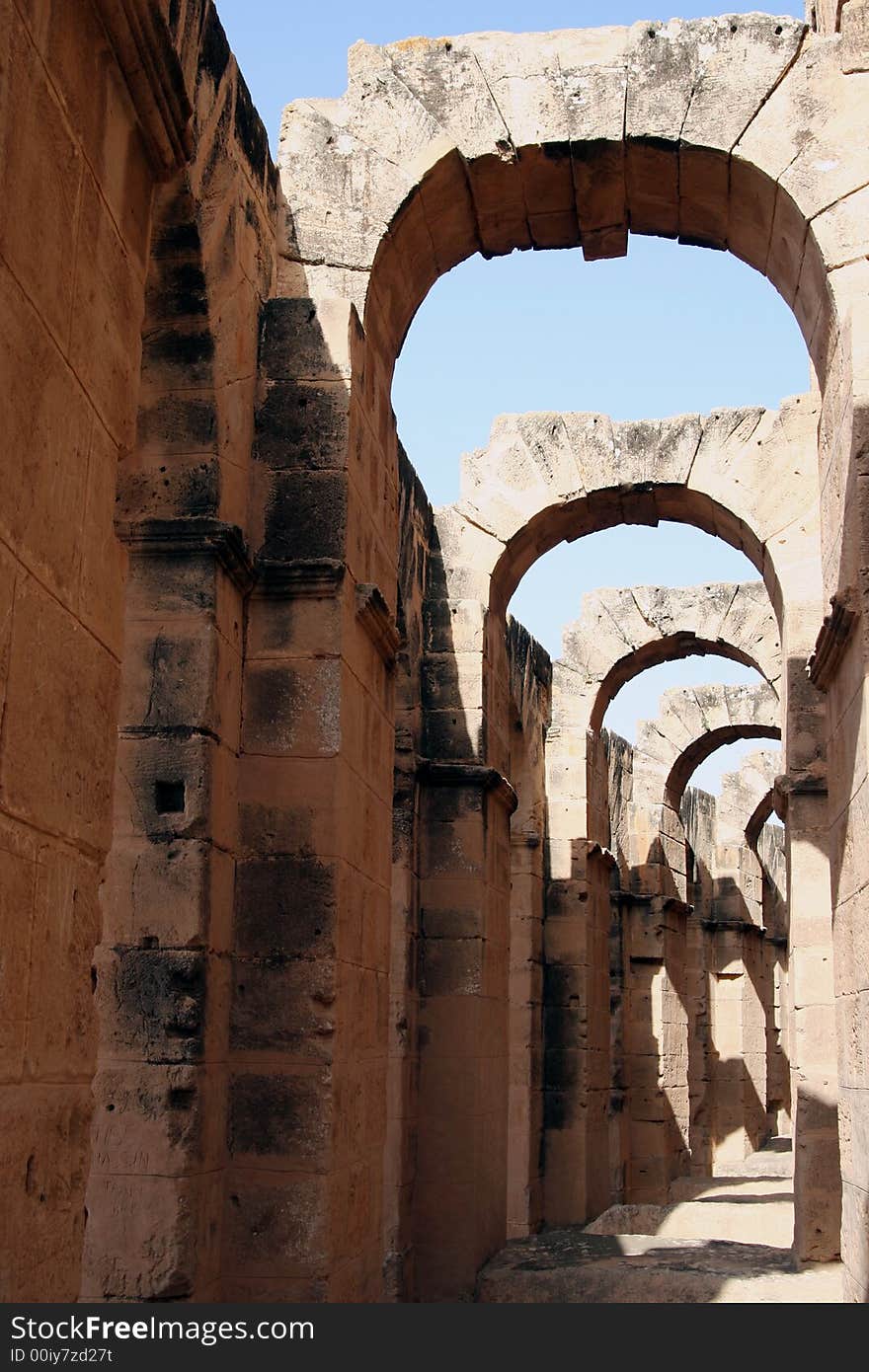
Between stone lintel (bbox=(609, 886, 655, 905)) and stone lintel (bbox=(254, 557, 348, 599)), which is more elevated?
stone lintel (bbox=(254, 557, 348, 599))

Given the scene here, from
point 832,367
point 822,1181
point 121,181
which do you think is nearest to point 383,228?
point 832,367

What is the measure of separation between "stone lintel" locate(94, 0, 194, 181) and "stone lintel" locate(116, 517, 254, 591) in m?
1.34

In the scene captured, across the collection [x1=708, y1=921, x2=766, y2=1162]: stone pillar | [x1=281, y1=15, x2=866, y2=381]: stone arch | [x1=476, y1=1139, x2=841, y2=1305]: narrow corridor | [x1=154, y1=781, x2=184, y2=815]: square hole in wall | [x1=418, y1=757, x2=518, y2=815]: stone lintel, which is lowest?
[x1=476, y1=1139, x2=841, y2=1305]: narrow corridor

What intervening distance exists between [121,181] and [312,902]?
8.74 feet

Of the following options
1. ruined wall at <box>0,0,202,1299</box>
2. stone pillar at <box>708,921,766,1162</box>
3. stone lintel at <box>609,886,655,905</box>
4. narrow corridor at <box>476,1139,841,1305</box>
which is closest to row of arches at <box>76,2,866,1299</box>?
narrow corridor at <box>476,1139,841,1305</box>

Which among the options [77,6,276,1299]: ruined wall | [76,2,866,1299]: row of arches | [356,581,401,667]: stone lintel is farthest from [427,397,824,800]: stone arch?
[77,6,276,1299]: ruined wall

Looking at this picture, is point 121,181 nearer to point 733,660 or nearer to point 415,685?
point 415,685

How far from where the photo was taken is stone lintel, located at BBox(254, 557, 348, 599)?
5.47 meters

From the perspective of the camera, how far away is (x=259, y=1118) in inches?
199

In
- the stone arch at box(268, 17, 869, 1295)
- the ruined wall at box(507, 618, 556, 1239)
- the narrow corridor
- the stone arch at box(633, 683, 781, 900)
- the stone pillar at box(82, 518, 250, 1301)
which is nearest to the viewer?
the stone pillar at box(82, 518, 250, 1301)

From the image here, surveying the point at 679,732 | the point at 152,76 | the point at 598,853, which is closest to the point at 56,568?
the point at 152,76

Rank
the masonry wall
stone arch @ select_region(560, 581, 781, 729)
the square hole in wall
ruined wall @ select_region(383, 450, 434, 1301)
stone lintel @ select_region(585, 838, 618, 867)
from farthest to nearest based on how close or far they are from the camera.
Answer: stone arch @ select_region(560, 581, 781, 729)
stone lintel @ select_region(585, 838, 618, 867)
ruined wall @ select_region(383, 450, 434, 1301)
the square hole in wall
the masonry wall

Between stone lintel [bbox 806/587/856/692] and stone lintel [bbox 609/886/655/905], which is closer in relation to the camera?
stone lintel [bbox 806/587/856/692]

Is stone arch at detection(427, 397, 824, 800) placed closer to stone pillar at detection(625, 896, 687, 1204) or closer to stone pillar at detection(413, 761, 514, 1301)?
stone pillar at detection(413, 761, 514, 1301)
